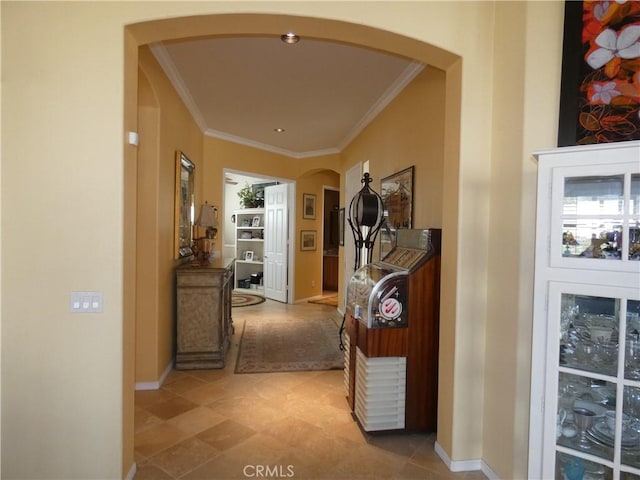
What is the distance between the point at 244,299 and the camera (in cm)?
743

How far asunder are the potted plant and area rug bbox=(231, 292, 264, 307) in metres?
2.06

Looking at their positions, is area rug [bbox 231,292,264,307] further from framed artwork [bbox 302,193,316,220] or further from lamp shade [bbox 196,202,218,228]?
lamp shade [bbox 196,202,218,228]

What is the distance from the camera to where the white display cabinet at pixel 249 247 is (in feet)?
27.6

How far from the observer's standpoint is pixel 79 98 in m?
1.86

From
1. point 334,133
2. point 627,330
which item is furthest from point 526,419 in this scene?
point 334,133

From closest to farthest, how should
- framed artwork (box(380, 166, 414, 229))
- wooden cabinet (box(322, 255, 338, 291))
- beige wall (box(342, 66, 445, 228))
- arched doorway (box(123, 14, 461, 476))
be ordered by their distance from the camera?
arched doorway (box(123, 14, 461, 476)) < beige wall (box(342, 66, 445, 228)) < framed artwork (box(380, 166, 414, 229)) < wooden cabinet (box(322, 255, 338, 291))

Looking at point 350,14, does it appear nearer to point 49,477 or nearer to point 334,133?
point 49,477

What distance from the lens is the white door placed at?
702 centimetres

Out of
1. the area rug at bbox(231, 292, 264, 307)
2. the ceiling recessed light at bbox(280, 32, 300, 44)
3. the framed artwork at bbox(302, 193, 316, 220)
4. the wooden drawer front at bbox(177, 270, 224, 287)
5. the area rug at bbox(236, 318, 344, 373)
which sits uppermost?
the ceiling recessed light at bbox(280, 32, 300, 44)

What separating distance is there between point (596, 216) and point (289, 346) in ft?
11.9

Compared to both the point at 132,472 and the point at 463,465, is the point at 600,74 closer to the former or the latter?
the point at 463,465

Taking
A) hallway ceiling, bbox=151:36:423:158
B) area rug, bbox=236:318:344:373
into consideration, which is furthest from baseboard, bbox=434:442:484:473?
hallway ceiling, bbox=151:36:423:158

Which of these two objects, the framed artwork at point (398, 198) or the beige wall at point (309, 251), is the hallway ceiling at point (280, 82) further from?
the beige wall at point (309, 251)

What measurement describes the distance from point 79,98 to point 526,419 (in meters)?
2.84
